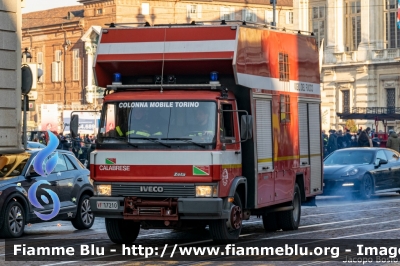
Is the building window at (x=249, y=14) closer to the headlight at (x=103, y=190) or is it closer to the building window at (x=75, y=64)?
the building window at (x=75, y=64)


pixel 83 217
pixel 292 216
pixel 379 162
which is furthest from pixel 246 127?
pixel 379 162

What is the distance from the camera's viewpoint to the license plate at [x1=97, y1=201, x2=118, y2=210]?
1477 cm

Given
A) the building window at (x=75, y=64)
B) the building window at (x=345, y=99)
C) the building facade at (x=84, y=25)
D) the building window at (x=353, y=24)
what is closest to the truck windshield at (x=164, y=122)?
the building window at (x=345, y=99)

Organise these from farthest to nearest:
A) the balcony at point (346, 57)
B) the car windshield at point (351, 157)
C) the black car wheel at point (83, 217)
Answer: the balcony at point (346, 57), the car windshield at point (351, 157), the black car wheel at point (83, 217)

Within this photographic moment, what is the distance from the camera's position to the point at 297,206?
1845 centimetres

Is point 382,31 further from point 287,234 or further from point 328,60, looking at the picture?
point 287,234

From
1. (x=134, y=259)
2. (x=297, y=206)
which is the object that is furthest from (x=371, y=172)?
(x=134, y=259)

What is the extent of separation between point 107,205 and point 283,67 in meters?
4.33

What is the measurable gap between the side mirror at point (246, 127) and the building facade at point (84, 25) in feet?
240

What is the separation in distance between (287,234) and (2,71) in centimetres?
911

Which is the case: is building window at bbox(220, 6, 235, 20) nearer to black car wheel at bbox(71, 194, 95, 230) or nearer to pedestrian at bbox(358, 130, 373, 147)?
pedestrian at bbox(358, 130, 373, 147)

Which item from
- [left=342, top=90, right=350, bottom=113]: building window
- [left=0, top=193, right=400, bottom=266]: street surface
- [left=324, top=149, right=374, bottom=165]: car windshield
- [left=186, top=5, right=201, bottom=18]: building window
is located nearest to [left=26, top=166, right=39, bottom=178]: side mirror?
[left=0, top=193, right=400, bottom=266]: street surface

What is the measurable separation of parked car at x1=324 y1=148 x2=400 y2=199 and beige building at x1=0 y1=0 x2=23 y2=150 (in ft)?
27.5

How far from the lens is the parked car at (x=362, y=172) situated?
2767 cm
